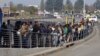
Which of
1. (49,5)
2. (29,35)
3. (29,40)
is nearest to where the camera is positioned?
(29,40)

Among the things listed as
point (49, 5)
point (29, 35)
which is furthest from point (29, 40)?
point (49, 5)

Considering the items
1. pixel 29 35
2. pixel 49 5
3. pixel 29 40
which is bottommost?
pixel 29 40

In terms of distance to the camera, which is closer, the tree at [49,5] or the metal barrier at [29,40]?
the metal barrier at [29,40]

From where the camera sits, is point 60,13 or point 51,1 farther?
point 60,13

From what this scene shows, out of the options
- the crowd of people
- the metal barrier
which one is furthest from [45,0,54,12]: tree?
the metal barrier

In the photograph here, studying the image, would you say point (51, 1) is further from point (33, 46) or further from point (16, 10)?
point (33, 46)

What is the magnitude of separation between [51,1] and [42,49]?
19.8m

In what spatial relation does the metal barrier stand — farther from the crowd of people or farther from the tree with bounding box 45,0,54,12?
the tree with bounding box 45,0,54,12

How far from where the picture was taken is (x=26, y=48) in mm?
21078

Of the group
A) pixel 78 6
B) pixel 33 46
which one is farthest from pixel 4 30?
pixel 78 6

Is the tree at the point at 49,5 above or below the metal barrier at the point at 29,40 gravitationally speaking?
above

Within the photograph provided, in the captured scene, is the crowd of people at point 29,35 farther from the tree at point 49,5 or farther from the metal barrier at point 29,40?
the tree at point 49,5

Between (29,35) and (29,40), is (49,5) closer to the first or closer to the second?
(29,35)

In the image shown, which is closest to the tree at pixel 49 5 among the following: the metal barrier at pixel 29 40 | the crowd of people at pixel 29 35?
the crowd of people at pixel 29 35
